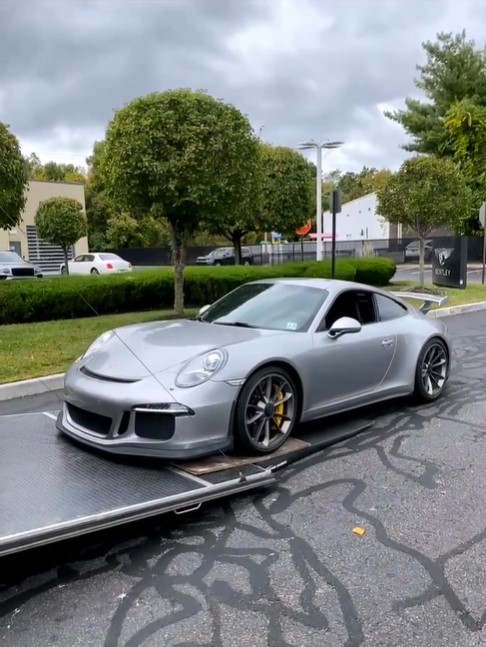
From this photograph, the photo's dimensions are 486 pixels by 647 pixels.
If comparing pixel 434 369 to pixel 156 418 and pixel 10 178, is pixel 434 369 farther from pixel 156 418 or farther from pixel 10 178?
pixel 10 178

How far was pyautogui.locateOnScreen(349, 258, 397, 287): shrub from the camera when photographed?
17.4m

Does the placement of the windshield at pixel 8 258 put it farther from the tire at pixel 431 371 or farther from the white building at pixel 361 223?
the white building at pixel 361 223

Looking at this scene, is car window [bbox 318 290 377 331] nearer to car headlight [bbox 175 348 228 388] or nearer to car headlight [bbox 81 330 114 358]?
car headlight [bbox 175 348 228 388]

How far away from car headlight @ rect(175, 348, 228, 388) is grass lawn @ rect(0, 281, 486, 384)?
Result: 12.0ft

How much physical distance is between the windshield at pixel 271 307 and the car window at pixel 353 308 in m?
0.14

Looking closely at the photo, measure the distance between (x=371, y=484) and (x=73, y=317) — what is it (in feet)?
27.9

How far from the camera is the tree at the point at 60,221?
23359 millimetres

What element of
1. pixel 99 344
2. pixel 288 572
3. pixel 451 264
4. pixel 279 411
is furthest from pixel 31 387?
pixel 451 264

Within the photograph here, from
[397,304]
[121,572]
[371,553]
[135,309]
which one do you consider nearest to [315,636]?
[371,553]

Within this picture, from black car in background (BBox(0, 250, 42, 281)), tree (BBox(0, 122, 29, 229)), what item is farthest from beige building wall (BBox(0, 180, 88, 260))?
tree (BBox(0, 122, 29, 229))

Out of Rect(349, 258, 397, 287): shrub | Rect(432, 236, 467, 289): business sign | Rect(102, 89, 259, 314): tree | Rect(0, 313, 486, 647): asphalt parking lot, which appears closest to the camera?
Rect(0, 313, 486, 647): asphalt parking lot

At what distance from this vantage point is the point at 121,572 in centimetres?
292

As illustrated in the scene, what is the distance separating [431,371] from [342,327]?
1719 millimetres

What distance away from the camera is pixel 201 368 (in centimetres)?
394
